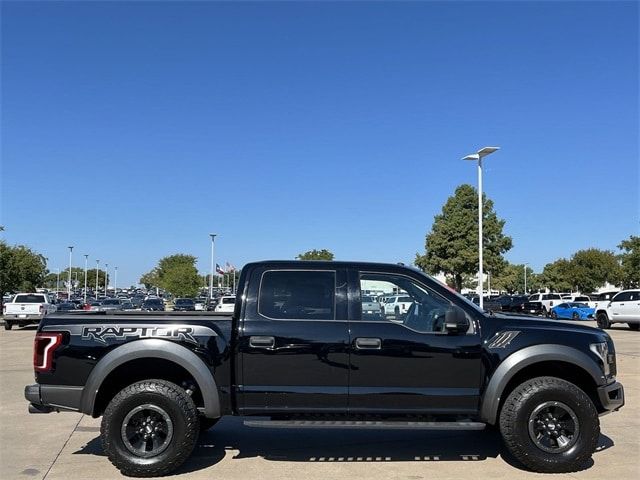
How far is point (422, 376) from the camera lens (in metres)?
5.65

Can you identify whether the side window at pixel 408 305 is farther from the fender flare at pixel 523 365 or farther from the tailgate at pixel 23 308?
the tailgate at pixel 23 308

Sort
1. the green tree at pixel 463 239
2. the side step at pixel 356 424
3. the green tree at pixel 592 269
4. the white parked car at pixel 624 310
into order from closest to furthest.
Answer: the side step at pixel 356 424 < the white parked car at pixel 624 310 < the green tree at pixel 463 239 < the green tree at pixel 592 269

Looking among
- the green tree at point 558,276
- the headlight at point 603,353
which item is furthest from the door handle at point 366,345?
the green tree at point 558,276

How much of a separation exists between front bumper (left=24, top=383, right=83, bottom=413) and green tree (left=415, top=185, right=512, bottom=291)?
4372 cm

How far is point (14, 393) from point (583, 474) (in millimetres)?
8614

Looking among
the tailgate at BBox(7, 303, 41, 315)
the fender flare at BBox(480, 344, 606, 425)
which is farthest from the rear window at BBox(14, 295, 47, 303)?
the fender flare at BBox(480, 344, 606, 425)

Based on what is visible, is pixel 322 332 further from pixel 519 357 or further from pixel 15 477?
pixel 15 477

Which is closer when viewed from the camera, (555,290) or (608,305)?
(608,305)

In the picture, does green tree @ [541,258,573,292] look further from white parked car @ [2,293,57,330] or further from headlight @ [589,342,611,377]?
headlight @ [589,342,611,377]

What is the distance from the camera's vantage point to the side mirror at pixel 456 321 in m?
5.64

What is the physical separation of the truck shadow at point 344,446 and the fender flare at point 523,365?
764 mm

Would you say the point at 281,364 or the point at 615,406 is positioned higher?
the point at 281,364

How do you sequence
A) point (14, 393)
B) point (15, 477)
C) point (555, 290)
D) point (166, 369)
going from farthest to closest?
1. point (555, 290)
2. point (14, 393)
3. point (166, 369)
4. point (15, 477)

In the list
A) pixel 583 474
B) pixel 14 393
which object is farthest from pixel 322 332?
pixel 14 393
